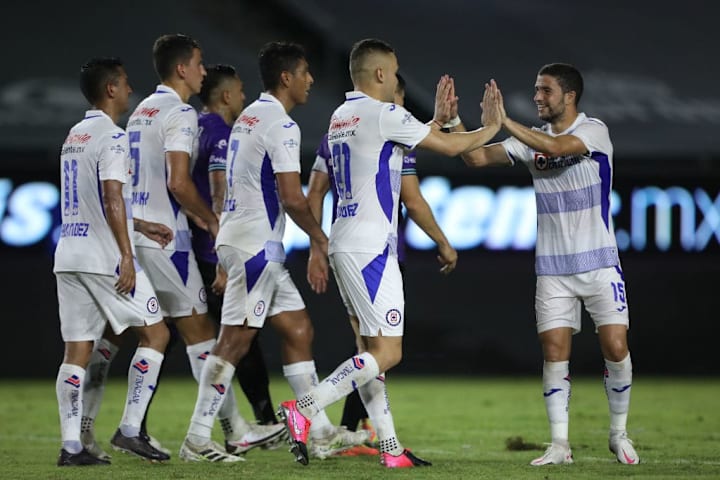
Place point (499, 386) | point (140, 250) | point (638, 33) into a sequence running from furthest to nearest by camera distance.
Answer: point (638, 33) < point (499, 386) < point (140, 250)

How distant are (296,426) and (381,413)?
0.61 meters

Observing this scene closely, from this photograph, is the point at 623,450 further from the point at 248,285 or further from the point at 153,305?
the point at 153,305

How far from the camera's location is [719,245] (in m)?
13.0

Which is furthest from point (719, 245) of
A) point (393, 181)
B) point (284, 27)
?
point (393, 181)

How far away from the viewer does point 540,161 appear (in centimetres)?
693

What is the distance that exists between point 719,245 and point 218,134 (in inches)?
278

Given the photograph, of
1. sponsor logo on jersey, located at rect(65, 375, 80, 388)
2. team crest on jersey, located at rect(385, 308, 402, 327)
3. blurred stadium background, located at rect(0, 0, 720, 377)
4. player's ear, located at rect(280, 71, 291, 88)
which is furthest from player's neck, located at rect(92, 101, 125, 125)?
blurred stadium background, located at rect(0, 0, 720, 377)

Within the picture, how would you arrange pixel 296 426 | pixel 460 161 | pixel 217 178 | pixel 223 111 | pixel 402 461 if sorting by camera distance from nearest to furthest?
pixel 296 426
pixel 402 461
pixel 217 178
pixel 223 111
pixel 460 161

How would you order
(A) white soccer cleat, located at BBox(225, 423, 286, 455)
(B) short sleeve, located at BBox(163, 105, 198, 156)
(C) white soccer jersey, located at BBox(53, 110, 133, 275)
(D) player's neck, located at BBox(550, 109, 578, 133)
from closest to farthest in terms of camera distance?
(C) white soccer jersey, located at BBox(53, 110, 133, 275) → (D) player's neck, located at BBox(550, 109, 578, 133) → (B) short sleeve, located at BBox(163, 105, 198, 156) → (A) white soccer cleat, located at BBox(225, 423, 286, 455)

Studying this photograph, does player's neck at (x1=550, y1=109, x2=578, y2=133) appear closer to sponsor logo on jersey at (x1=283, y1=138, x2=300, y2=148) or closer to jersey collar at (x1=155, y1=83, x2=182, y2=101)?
sponsor logo on jersey at (x1=283, y1=138, x2=300, y2=148)

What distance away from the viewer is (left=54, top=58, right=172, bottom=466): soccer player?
21.9 feet

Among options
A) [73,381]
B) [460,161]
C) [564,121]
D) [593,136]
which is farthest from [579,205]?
[460,161]

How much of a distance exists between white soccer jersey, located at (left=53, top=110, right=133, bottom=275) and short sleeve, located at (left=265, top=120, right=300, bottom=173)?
805mm

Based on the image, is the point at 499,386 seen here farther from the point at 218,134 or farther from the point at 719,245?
the point at 218,134
